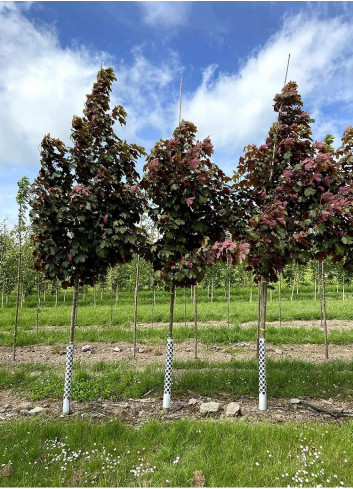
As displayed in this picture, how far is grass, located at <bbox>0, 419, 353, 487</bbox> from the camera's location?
145 inches

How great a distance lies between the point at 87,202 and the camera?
17.6 ft

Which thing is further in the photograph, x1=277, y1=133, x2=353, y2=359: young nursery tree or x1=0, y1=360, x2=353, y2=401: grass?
x1=0, y1=360, x2=353, y2=401: grass

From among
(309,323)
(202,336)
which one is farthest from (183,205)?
(309,323)

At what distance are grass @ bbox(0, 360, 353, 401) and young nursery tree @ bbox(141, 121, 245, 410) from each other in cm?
125

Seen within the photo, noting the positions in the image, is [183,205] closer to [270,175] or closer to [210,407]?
[270,175]

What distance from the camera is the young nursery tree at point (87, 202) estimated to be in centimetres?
545

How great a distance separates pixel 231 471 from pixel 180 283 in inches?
108

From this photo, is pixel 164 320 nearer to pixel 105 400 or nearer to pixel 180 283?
pixel 105 400

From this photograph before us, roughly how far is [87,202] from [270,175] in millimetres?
3362

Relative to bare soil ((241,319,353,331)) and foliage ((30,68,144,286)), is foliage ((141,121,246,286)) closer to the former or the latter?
foliage ((30,68,144,286))

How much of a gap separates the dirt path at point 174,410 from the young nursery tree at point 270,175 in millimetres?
389

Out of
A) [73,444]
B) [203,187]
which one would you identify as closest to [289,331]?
[203,187]

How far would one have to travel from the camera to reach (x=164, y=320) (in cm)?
1884

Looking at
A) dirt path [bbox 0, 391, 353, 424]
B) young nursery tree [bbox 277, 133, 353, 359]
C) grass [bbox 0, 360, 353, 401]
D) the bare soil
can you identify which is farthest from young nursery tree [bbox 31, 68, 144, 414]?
the bare soil
